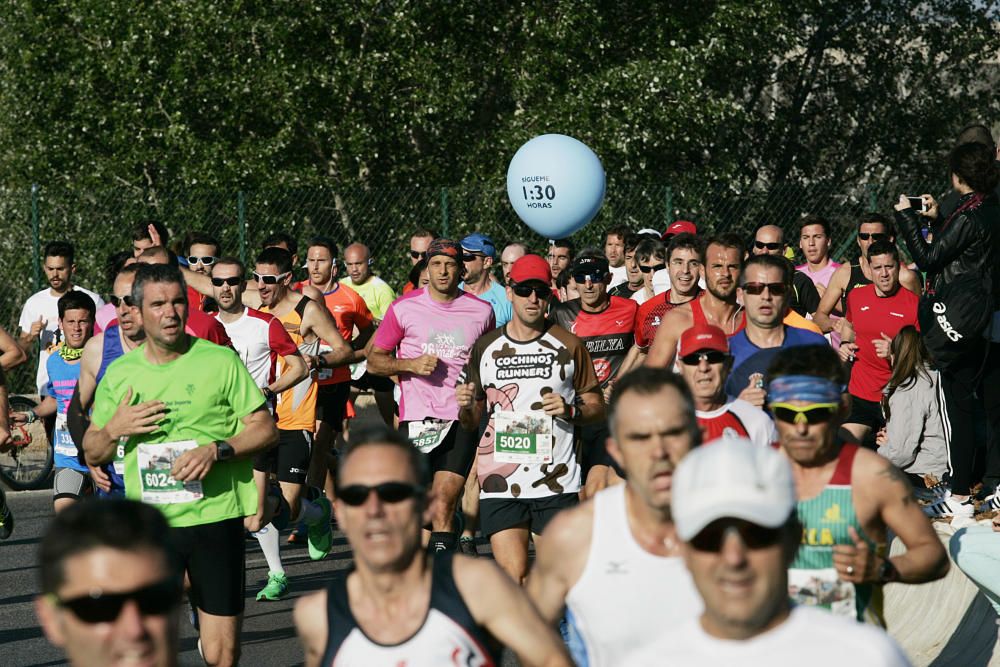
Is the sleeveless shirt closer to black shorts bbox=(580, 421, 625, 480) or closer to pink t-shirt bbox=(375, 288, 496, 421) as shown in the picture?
black shorts bbox=(580, 421, 625, 480)

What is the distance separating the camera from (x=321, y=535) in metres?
10.4

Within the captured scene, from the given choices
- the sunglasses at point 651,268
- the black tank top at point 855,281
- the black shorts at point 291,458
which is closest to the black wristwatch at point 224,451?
the black shorts at point 291,458

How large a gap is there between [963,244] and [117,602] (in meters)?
7.43

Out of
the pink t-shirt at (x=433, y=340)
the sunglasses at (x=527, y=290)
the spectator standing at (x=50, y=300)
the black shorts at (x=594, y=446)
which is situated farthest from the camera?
the spectator standing at (x=50, y=300)

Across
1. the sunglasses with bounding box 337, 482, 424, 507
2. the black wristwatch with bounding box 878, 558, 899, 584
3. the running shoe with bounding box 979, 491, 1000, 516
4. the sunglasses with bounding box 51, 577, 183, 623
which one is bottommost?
the running shoe with bounding box 979, 491, 1000, 516

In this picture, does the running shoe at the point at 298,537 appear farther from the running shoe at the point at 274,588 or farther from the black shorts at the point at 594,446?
the black shorts at the point at 594,446

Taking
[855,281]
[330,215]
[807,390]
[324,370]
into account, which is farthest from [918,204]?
[330,215]

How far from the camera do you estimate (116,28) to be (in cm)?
2109

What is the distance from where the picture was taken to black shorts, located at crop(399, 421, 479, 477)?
31.0 ft

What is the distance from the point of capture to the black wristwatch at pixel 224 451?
20.6 ft

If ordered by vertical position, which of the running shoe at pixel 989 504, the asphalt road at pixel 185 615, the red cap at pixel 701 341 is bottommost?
the asphalt road at pixel 185 615

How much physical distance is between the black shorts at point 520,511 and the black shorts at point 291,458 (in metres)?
2.52

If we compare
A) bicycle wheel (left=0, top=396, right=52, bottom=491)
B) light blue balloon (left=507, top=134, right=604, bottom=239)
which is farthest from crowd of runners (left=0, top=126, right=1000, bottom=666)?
bicycle wheel (left=0, top=396, right=52, bottom=491)

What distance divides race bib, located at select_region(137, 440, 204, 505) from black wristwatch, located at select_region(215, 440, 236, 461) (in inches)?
4.6
